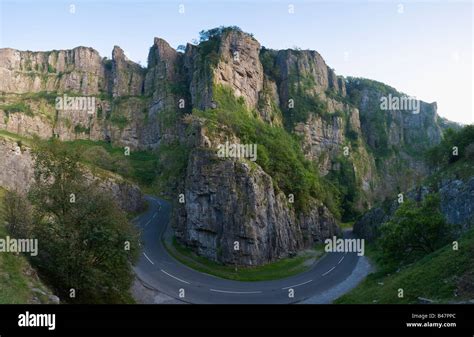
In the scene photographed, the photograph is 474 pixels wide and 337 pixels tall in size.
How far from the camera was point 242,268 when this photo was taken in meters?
42.2

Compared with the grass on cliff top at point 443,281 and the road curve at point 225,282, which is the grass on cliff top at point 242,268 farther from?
the grass on cliff top at point 443,281

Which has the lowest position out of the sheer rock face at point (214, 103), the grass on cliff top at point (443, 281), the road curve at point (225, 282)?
the road curve at point (225, 282)

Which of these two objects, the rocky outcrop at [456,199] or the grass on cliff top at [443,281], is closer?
the grass on cliff top at [443,281]

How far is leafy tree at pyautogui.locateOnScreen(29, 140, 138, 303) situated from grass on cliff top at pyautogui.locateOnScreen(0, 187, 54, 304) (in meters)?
1.99

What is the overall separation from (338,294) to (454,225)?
39.6ft

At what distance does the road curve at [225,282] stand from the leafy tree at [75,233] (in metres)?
6.40

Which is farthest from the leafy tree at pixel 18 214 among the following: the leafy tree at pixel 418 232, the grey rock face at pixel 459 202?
the grey rock face at pixel 459 202

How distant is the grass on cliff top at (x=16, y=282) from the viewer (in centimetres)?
1656

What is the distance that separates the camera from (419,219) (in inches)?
1087

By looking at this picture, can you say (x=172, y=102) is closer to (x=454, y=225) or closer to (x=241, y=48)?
(x=241, y=48)

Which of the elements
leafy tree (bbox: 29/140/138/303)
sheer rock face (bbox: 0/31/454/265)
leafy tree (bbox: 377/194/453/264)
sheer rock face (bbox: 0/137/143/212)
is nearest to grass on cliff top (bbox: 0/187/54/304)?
leafy tree (bbox: 29/140/138/303)

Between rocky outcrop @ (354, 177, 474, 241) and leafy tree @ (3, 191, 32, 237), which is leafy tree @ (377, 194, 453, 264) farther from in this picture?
leafy tree @ (3, 191, 32, 237)

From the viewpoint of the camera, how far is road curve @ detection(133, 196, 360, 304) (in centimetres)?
3325
